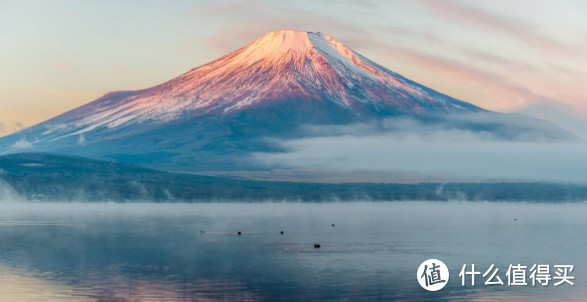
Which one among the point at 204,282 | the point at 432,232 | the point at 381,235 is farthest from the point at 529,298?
the point at 432,232

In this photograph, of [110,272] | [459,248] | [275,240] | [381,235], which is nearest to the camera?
[110,272]

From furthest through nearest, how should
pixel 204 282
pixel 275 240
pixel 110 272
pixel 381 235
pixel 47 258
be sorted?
1. pixel 381 235
2. pixel 275 240
3. pixel 47 258
4. pixel 110 272
5. pixel 204 282

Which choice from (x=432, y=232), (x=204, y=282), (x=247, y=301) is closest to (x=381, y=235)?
(x=432, y=232)

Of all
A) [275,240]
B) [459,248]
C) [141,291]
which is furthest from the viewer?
[275,240]

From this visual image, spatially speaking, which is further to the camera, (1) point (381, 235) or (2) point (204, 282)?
(1) point (381, 235)

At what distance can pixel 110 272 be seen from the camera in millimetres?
67812

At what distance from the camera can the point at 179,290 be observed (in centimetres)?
5788

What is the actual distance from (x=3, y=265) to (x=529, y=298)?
39949 mm

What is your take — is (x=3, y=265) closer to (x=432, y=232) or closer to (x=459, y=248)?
(x=459, y=248)

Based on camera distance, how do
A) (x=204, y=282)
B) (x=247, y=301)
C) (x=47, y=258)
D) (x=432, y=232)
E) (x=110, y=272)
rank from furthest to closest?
(x=432, y=232)
(x=47, y=258)
(x=110, y=272)
(x=204, y=282)
(x=247, y=301)

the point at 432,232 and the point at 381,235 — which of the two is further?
the point at 432,232

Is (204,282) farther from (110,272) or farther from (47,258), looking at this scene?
(47,258)

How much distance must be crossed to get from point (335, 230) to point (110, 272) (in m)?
64.2

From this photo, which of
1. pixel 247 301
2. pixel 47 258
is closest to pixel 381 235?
pixel 47 258
